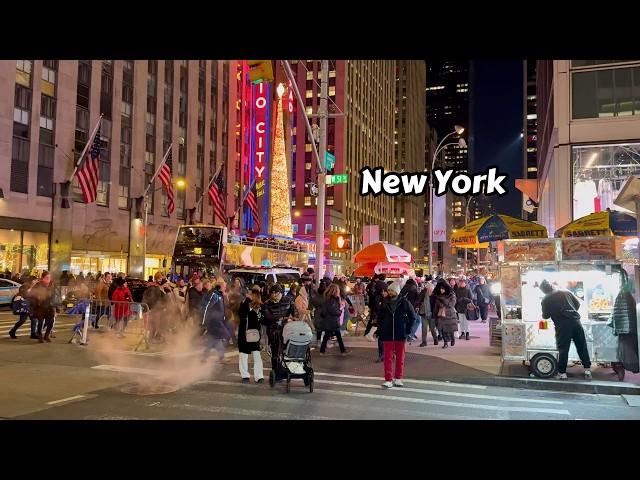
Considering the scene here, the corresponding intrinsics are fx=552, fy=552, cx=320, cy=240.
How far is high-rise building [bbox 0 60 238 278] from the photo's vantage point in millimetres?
33219

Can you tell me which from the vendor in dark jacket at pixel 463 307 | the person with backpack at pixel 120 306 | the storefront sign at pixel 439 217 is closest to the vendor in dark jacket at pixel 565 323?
the vendor in dark jacket at pixel 463 307

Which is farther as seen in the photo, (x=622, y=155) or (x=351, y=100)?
(x=351, y=100)

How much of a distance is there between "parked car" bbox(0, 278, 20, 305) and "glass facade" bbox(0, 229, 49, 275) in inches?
272

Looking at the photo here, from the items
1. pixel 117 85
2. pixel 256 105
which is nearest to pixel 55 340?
pixel 117 85

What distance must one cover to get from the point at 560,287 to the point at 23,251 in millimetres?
31746

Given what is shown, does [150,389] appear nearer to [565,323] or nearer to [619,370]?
[565,323]

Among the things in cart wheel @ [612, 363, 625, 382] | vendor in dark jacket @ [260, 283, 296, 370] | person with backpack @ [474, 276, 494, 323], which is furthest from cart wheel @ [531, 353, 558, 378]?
person with backpack @ [474, 276, 494, 323]

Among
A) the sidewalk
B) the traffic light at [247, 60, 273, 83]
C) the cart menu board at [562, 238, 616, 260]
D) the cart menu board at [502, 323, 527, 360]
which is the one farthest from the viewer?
the traffic light at [247, 60, 273, 83]

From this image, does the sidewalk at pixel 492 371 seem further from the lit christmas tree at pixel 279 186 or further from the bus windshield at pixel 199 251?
the lit christmas tree at pixel 279 186

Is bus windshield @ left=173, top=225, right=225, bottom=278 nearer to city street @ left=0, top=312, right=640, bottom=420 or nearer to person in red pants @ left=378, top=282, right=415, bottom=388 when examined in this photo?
city street @ left=0, top=312, right=640, bottom=420

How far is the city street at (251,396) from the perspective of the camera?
781cm
